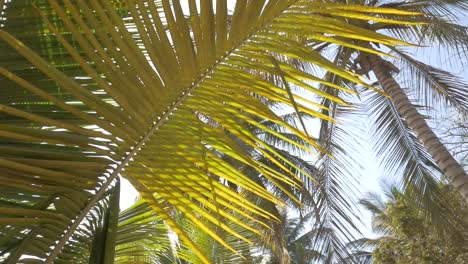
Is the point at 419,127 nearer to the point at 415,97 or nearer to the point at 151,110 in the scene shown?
the point at 415,97

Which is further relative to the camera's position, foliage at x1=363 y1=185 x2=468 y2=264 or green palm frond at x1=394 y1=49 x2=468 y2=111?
foliage at x1=363 y1=185 x2=468 y2=264

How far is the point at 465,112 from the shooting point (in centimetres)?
756

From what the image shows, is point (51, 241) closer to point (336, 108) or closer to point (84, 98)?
point (84, 98)

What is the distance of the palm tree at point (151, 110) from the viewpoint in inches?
37.9

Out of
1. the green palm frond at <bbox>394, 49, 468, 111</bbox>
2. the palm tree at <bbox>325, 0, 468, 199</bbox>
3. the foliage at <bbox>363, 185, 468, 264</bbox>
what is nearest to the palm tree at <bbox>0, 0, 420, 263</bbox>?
the palm tree at <bbox>325, 0, 468, 199</bbox>

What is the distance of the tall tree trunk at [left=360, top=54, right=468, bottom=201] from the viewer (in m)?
6.43

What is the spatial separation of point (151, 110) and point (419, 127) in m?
6.32

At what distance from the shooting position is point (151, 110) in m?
→ 1.06

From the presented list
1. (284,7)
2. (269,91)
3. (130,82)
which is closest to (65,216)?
(130,82)

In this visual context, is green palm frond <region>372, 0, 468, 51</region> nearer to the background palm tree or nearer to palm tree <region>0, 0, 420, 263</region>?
the background palm tree

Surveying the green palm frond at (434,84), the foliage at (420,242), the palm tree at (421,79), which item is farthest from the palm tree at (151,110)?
the foliage at (420,242)

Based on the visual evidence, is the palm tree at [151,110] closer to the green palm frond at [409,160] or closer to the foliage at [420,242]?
the green palm frond at [409,160]

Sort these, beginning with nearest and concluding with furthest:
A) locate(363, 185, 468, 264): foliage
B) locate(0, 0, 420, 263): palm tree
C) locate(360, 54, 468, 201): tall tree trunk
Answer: locate(0, 0, 420, 263): palm tree, locate(360, 54, 468, 201): tall tree trunk, locate(363, 185, 468, 264): foliage

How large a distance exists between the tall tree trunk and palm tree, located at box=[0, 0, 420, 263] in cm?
586
